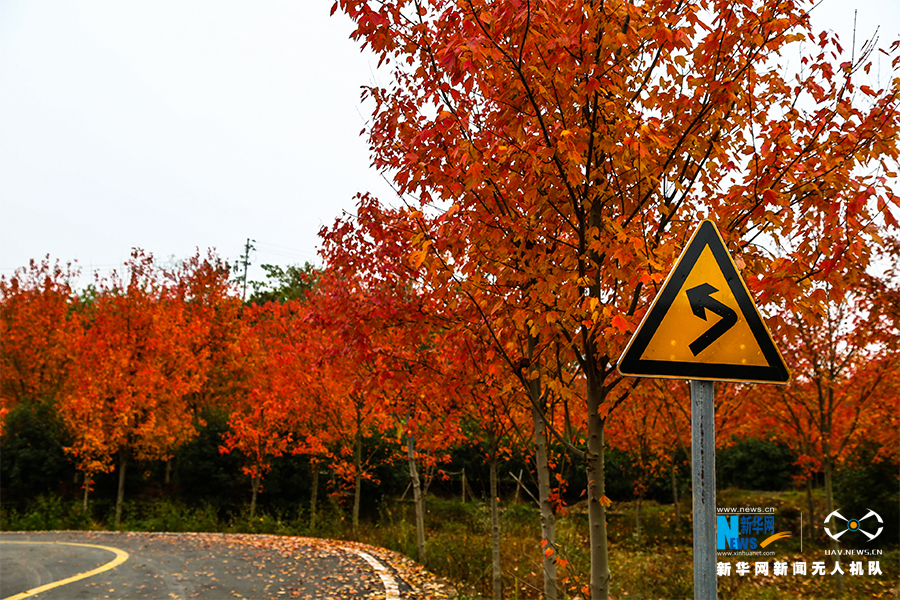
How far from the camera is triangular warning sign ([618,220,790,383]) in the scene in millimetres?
2381

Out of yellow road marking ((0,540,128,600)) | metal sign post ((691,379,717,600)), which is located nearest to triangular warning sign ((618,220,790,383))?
metal sign post ((691,379,717,600))

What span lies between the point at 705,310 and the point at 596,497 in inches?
71.7

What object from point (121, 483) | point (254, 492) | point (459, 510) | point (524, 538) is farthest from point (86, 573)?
point (459, 510)

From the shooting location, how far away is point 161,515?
18828 millimetres

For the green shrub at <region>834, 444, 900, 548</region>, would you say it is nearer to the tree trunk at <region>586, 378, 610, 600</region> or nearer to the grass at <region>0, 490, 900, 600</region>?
the grass at <region>0, 490, 900, 600</region>

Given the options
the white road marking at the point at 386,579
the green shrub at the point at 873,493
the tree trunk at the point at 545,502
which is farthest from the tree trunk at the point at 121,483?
the green shrub at the point at 873,493

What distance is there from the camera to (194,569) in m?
10.8

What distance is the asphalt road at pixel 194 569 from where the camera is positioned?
9.05m

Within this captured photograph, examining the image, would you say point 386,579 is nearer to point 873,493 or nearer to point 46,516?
point 873,493

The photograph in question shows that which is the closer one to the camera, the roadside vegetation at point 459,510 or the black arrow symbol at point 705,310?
the black arrow symbol at point 705,310

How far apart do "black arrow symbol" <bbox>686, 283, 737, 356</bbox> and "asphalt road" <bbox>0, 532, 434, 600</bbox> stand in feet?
25.7

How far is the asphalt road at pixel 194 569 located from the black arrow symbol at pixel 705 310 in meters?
7.82

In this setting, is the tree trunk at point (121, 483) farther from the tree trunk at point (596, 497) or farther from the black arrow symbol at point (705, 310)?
the black arrow symbol at point (705, 310)

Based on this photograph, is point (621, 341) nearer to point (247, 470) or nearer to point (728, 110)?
point (728, 110)
